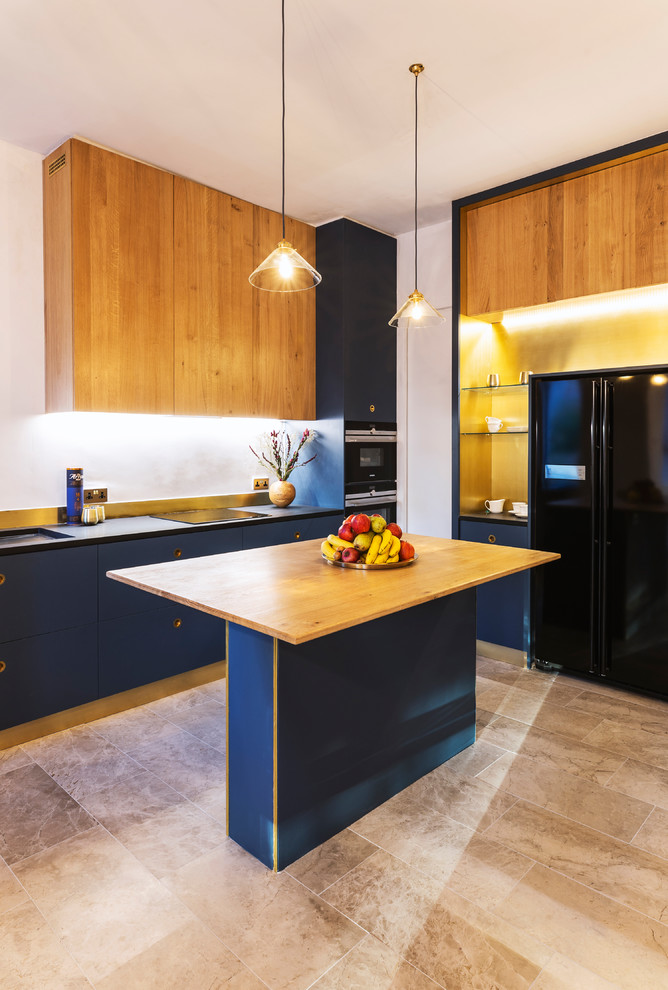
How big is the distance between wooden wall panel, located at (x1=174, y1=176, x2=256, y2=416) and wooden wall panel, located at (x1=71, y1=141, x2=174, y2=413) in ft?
0.25

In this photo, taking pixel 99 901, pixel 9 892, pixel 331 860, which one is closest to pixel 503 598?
pixel 331 860

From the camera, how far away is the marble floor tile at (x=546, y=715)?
9.43 ft

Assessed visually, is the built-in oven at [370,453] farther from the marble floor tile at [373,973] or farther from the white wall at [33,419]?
the marble floor tile at [373,973]

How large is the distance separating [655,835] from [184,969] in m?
1.57

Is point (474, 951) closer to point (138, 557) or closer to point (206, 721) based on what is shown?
point (206, 721)

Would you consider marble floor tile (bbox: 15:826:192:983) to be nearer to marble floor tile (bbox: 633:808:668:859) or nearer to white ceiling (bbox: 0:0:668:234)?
marble floor tile (bbox: 633:808:668:859)

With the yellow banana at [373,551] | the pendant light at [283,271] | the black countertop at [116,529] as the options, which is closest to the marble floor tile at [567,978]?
the yellow banana at [373,551]

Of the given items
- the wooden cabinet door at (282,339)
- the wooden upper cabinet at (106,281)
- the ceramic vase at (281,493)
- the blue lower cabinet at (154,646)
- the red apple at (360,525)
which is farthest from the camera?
the ceramic vase at (281,493)

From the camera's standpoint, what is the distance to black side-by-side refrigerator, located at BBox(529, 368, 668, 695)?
3.11 metres

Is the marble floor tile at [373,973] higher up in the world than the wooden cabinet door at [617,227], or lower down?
lower down

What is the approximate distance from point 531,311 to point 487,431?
0.83 m

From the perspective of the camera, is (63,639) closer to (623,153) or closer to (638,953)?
(638,953)

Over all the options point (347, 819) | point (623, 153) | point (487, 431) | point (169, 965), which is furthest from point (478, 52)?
point (169, 965)

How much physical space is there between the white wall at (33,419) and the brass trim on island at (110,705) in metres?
1.10
